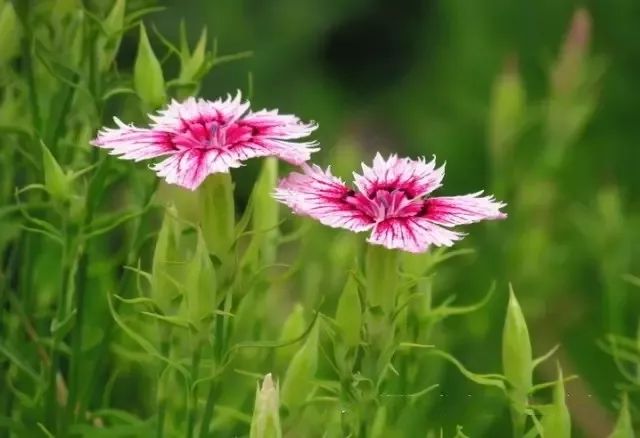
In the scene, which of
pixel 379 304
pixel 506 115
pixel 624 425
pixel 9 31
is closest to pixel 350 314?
pixel 379 304

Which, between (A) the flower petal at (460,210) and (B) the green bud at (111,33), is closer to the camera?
(A) the flower petal at (460,210)

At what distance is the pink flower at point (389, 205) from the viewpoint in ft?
1.57

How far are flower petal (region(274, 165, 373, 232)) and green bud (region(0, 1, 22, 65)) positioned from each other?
0.19 m

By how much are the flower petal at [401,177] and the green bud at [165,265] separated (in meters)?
0.08

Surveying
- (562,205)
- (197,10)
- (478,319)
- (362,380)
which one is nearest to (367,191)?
(362,380)

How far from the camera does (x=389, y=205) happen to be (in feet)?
1.65

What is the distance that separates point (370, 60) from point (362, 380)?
203 cm

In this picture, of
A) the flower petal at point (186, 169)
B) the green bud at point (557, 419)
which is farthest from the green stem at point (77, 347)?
the green bud at point (557, 419)

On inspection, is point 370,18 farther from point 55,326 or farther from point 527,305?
point 55,326

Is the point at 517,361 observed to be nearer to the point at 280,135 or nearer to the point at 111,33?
the point at 280,135

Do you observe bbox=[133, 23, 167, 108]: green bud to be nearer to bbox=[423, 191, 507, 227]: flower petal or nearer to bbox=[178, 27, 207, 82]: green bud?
bbox=[178, 27, 207, 82]: green bud

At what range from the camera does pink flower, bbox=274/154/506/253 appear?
479 millimetres

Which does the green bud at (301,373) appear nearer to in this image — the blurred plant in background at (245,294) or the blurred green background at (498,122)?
the blurred plant in background at (245,294)

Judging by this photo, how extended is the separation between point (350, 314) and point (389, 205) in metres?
0.05
